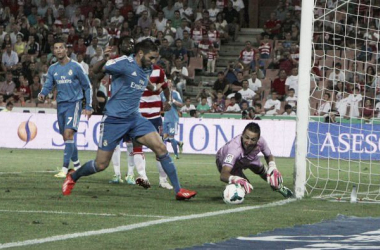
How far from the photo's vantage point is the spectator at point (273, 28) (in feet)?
102

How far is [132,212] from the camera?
10.6 meters

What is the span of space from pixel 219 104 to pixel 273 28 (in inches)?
175

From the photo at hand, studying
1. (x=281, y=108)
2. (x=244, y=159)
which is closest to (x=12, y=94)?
(x=281, y=108)

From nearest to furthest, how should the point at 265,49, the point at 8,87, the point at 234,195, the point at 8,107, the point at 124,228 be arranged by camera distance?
the point at 124,228 → the point at 234,195 → the point at 8,107 → the point at 265,49 → the point at 8,87

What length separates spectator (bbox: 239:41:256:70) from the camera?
30.1 metres

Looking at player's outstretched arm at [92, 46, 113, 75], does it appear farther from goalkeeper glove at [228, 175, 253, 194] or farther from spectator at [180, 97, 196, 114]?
spectator at [180, 97, 196, 114]

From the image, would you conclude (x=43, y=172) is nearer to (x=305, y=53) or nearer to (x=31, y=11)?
(x=305, y=53)

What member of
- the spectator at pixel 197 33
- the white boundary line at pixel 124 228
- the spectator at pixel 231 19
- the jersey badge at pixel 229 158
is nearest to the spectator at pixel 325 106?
the jersey badge at pixel 229 158

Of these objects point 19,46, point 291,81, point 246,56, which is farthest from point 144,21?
point 291,81

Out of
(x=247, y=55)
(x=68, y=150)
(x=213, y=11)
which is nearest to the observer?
(x=68, y=150)

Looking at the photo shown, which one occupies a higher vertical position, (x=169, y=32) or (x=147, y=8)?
(x=147, y=8)

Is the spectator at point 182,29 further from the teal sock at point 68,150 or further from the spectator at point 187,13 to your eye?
the teal sock at point 68,150

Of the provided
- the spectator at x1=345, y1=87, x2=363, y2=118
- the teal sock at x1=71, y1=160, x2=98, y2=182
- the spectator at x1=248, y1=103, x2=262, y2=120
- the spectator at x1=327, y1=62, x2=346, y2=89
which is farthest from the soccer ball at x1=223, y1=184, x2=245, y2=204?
the spectator at x1=248, y1=103, x2=262, y2=120

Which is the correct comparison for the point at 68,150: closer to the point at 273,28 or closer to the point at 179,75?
the point at 179,75
